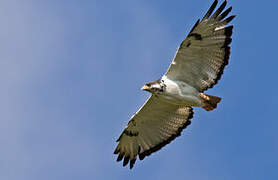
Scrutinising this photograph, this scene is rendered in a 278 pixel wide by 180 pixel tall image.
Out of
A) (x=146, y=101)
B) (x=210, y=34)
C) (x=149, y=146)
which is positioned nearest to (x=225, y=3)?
(x=210, y=34)

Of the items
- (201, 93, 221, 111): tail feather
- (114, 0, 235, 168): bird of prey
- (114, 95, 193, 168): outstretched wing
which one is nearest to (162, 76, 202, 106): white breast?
(114, 0, 235, 168): bird of prey

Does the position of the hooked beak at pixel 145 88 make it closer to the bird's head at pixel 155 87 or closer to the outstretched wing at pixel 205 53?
the bird's head at pixel 155 87

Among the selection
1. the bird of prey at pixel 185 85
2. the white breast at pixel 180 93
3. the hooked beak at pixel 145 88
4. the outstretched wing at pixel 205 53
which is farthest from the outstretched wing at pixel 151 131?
the hooked beak at pixel 145 88

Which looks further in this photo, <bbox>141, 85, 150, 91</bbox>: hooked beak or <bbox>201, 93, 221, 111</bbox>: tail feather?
<bbox>201, 93, 221, 111</bbox>: tail feather

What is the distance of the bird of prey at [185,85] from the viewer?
1341 cm

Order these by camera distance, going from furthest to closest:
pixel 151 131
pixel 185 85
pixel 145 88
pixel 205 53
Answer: pixel 151 131 < pixel 185 85 < pixel 205 53 < pixel 145 88


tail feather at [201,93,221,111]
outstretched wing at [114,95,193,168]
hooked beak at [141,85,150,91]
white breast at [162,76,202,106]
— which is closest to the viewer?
hooked beak at [141,85,150,91]

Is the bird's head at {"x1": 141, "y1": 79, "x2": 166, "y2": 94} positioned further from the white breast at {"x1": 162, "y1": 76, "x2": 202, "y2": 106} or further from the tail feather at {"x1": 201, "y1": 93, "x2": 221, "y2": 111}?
the tail feather at {"x1": 201, "y1": 93, "x2": 221, "y2": 111}

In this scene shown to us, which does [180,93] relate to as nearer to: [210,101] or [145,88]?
[210,101]

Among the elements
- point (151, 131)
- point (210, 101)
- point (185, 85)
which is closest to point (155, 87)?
point (185, 85)

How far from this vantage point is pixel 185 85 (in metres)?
13.9

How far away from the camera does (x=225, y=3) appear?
524 inches

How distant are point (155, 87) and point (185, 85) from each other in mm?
837

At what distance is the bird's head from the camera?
43.8ft
